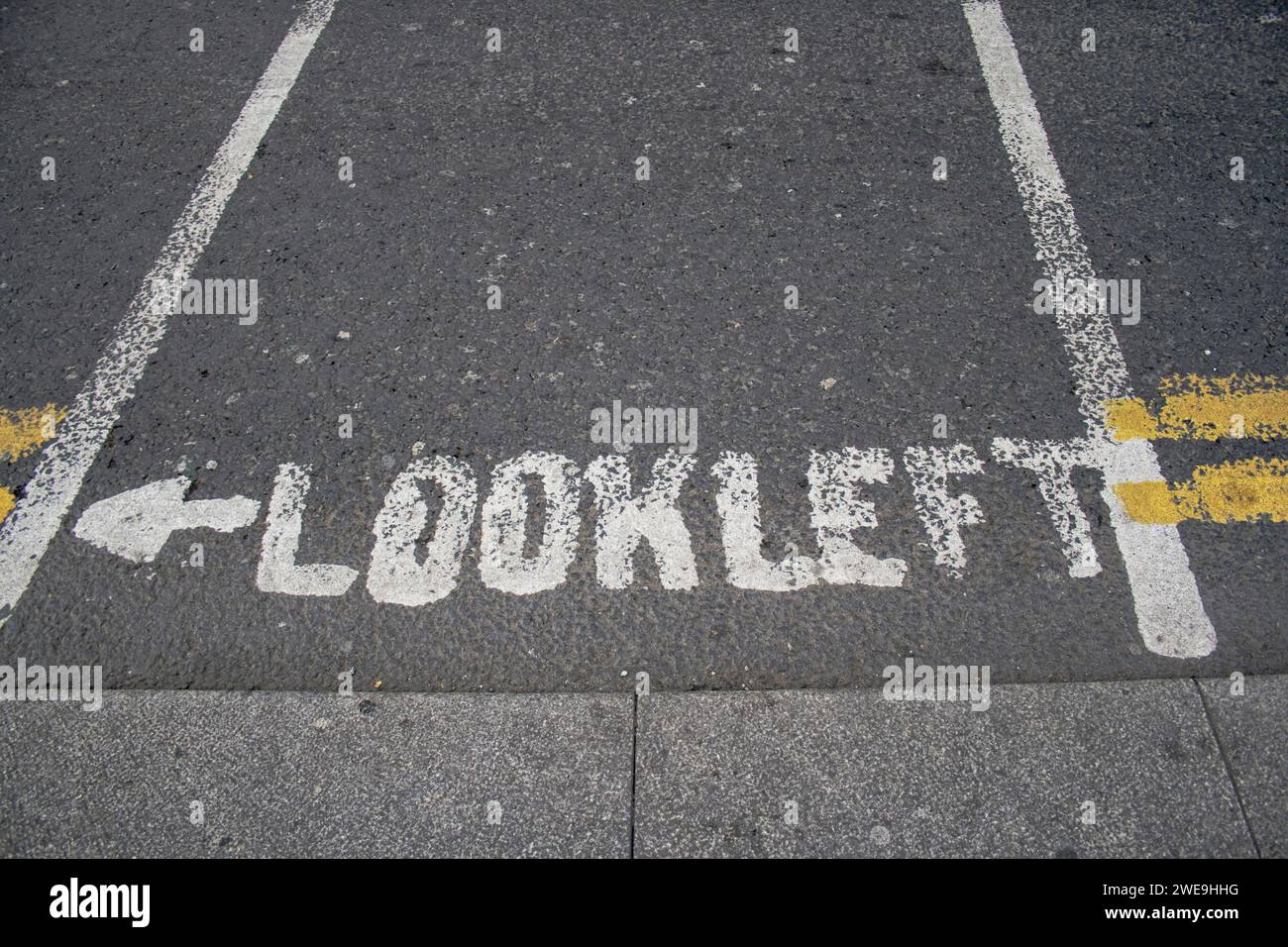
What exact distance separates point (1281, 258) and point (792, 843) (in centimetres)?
291

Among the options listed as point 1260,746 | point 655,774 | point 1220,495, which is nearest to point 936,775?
point 655,774

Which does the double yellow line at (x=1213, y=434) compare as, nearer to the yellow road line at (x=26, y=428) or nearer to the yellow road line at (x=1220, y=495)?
the yellow road line at (x=1220, y=495)

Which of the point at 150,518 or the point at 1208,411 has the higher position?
the point at 1208,411

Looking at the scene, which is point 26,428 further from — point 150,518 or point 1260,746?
point 1260,746

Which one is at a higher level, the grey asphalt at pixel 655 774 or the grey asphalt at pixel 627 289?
the grey asphalt at pixel 627 289

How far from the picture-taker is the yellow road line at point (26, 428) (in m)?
3.16

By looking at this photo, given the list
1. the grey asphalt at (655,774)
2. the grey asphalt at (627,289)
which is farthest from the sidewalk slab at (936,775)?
the grey asphalt at (627,289)

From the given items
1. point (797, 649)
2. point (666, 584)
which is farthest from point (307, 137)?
point (797, 649)

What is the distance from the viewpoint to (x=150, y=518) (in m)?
2.94

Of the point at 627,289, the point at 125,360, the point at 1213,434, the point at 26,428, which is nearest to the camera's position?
the point at 1213,434

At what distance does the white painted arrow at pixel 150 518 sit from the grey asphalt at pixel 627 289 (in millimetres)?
55

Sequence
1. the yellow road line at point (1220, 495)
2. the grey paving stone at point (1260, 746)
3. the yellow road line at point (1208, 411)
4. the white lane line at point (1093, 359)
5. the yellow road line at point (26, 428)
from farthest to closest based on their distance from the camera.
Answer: the yellow road line at point (26, 428) < the yellow road line at point (1208, 411) < the yellow road line at point (1220, 495) < the white lane line at point (1093, 359) < the grey paving stone at point (1260, 746)

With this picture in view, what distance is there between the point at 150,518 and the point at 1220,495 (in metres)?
3.16
